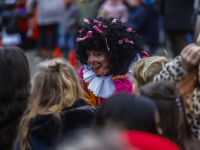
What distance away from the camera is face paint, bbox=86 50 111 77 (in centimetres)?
362

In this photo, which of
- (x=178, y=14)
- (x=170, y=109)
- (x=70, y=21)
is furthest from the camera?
(x=70, y=21)

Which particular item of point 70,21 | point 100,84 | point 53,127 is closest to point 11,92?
point 53,127

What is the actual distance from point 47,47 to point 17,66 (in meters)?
7.52

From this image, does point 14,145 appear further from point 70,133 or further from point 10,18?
point 10,18

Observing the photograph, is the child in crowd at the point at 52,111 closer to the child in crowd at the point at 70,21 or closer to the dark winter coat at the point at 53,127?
the dark winter coat at the point at 53,127

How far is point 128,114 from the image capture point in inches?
69.4

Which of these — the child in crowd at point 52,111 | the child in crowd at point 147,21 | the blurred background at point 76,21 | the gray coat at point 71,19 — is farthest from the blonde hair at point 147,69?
the gray coat at point 71,19

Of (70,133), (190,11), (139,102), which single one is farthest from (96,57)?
(190,11)

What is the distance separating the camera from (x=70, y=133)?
263 centimetres

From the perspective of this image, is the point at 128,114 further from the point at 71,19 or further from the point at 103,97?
the point at 71,19

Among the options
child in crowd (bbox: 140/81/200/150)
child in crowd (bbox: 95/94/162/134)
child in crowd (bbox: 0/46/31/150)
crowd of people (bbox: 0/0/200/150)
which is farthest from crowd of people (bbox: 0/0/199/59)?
child in crowd (bbox: 95/94/162/134)

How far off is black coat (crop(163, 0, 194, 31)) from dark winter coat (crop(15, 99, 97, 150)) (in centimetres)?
393

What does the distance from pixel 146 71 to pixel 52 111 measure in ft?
2.41

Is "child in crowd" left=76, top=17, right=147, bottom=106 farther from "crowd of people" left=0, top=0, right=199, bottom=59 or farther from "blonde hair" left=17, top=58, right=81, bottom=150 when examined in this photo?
"crowd of people" left=0, top=0, right=199, bottom=59
